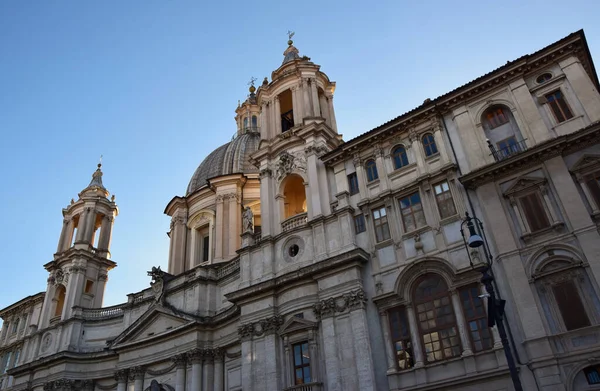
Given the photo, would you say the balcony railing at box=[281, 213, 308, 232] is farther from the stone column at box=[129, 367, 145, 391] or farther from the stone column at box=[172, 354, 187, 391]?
the stone column at box=[129, 367, 145, 391]

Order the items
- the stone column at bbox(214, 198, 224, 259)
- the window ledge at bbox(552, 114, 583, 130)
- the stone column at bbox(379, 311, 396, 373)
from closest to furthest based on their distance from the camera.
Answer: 1. the window ledge at bbox(552, 114, 583, 130)
2. the stone column at bbox(379, 311, 396, 373)
3. the stone column at bbox(214, 198, 224, 259)

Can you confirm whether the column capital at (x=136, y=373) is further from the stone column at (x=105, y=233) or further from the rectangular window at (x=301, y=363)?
the stone column at (x=105, y=233)

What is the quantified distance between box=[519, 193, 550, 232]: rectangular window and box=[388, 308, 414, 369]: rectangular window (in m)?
6.73

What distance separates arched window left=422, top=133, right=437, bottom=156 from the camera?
972 inches

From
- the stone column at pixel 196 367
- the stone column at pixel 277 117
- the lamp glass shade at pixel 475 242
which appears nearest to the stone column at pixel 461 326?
the lamp glass shade at pixel 475 242

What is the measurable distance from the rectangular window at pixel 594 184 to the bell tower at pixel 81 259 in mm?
38494

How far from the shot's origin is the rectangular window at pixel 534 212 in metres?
19.9

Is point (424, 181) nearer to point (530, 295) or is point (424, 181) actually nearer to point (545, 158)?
point (545, 158)

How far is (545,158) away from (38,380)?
39400 mm

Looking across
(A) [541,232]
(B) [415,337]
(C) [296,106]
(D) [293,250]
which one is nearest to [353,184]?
(D) [293,250]

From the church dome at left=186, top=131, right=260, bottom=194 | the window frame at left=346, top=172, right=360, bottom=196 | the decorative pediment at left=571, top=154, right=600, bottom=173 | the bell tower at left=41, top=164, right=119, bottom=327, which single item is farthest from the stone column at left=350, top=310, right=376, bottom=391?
the bell tower at left=41, top=164, right=119, bottom=327

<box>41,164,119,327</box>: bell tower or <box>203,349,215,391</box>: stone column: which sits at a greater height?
<box>41,164,119,327</box>: bell tower

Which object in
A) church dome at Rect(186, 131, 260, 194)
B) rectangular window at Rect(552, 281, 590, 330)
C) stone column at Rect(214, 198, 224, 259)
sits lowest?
rectangular window at Rect(552, 281, 590, 330)

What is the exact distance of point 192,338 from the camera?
31.9 meters
